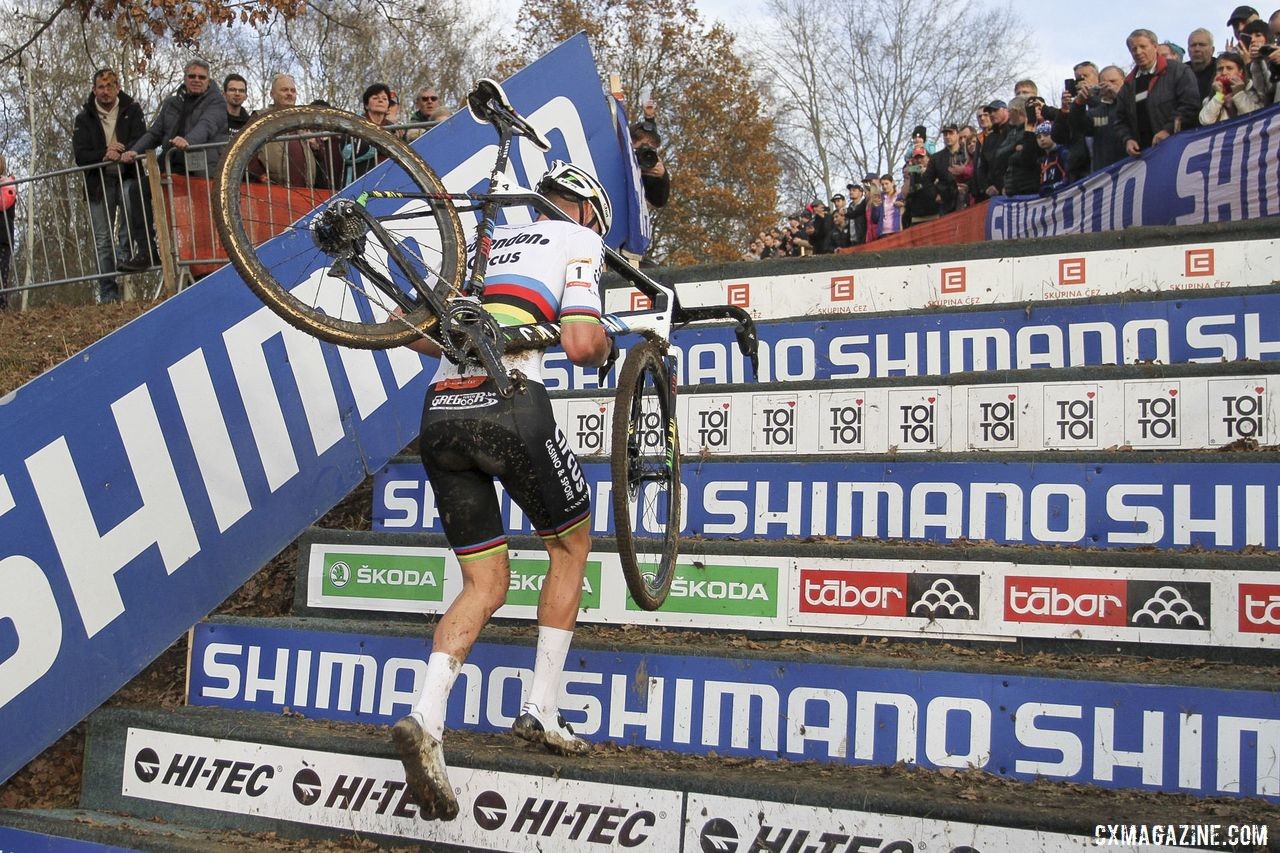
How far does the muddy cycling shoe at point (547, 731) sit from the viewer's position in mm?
4309

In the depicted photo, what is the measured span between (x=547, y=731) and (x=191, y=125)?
7.04 m

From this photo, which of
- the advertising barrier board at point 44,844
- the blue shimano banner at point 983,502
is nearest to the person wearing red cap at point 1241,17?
the blue shimano banner at point 983,502

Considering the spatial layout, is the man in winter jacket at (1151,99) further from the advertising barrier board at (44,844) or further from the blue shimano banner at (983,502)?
the advertising barrier board at (44,844)

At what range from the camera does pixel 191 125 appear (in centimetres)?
948

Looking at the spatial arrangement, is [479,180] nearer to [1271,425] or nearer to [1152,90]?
[1271,425]

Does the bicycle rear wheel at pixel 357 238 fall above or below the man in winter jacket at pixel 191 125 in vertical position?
below

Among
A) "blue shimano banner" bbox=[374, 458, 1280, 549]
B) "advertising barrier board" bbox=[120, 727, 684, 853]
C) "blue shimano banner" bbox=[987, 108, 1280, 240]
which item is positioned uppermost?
"blue shimano banner" bbox=[987, 108, 1280, 240]

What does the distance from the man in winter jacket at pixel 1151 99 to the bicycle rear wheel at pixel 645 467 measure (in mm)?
6076

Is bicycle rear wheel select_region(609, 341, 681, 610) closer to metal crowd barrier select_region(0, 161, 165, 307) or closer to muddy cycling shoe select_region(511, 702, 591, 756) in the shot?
muddy cycling shoe select_region(511, 702, 591, 756)

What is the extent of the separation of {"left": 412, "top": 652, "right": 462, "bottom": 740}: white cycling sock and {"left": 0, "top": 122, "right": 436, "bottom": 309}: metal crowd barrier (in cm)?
454

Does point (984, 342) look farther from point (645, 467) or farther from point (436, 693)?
point (436, 693)

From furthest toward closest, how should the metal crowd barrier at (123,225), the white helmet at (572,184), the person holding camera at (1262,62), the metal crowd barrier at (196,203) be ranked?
the metal crowd barrier at (123,225), the person holding camera at (1262,62), the metal crowd barrier at (196,203), the white helmet at (572,184)

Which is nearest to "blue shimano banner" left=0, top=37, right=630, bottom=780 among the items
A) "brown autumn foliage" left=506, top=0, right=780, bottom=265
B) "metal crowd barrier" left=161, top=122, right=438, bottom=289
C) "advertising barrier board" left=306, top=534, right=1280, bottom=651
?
"advertising barrier board" left=306, top=534, right=1280, bottom=651

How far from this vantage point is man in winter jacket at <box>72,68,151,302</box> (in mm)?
9391
